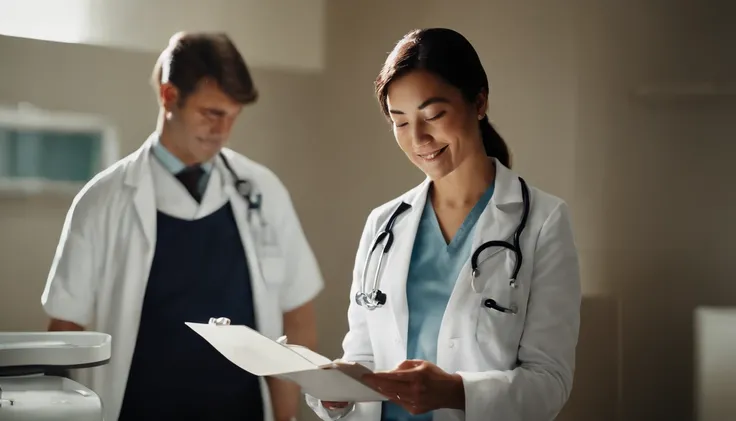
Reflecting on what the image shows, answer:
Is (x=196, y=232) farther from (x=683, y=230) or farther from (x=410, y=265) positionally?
(x=683, y=230)

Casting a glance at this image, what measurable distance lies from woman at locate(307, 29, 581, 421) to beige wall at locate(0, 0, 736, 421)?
0.19 metres

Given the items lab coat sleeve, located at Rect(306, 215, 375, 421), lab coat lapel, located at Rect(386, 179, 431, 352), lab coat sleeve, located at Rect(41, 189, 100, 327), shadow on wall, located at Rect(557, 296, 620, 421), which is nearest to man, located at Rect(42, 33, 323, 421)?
lab coat sleeve, located at Rect(41, 189, 100, 327)

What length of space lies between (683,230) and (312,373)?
1.01 metres

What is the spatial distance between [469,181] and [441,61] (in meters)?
0.28

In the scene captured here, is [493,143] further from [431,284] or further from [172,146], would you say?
[172,146]

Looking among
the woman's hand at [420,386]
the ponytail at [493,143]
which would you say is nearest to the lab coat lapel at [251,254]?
the woman's hand at [420,386]

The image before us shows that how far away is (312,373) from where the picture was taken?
1460mm

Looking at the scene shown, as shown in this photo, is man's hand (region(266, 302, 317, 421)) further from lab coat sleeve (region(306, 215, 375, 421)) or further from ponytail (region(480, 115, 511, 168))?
ponytail (region(480, 115, 511, 168))

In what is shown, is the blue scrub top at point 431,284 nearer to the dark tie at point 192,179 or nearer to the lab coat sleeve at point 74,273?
the dark tie at point 192,179

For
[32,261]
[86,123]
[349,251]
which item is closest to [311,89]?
[349,251]

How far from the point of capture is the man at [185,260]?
1839 millimetres

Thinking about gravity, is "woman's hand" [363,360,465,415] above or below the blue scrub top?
below

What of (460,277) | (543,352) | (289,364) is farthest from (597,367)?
(289,364)

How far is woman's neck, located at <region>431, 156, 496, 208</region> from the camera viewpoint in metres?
1.81
